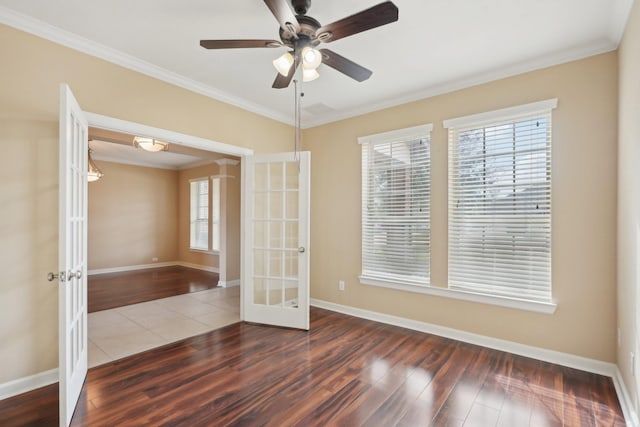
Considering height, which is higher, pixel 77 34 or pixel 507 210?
pixel 77 34

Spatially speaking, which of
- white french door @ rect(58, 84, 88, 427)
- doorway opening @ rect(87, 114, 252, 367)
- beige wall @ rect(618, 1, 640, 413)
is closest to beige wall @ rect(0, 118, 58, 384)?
white french door @ rect(58, 84, 88, 427)

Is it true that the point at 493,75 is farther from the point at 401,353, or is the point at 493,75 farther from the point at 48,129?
the point at 48,129

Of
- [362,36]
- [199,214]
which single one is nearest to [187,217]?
[199,214]

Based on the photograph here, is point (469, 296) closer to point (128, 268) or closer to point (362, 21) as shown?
point (362, 21)

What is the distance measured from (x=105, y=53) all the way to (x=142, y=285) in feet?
15.0

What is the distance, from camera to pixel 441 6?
6.95 feet

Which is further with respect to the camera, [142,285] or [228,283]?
[228,283]

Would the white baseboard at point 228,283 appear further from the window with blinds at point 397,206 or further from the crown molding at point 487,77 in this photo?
the crown molding at point 487,77

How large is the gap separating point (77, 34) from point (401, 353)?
3990 millimetres

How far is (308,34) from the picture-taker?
6.41 ft

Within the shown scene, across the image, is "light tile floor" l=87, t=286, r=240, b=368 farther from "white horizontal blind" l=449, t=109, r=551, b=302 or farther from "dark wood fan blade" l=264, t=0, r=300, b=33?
"dark wood fan blade" l=264, t=0, r=300, b=33

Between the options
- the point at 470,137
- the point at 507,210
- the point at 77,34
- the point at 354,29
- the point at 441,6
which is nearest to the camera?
the point at 354,29

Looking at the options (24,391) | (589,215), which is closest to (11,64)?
(24,391)

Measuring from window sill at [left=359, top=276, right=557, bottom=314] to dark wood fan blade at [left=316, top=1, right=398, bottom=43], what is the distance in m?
2.69
